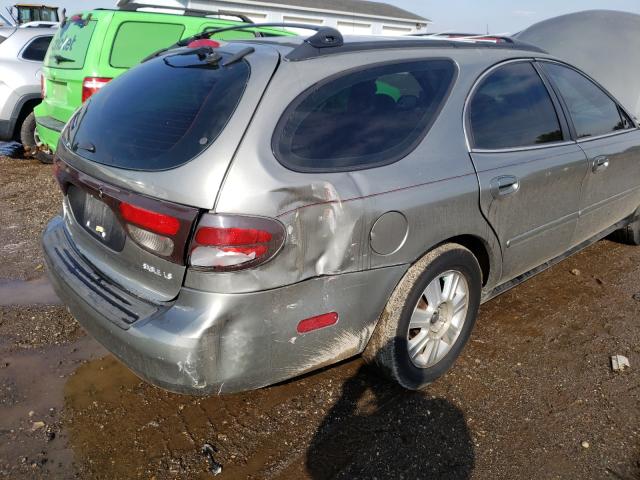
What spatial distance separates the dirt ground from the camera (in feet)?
7.62

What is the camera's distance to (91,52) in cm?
575

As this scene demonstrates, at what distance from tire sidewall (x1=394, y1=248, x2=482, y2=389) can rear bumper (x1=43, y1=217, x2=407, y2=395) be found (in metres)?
0.14

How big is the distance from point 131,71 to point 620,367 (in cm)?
312

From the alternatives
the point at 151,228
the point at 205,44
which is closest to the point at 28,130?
the point at 205,44

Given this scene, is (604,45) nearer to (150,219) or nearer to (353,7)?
(150,219)

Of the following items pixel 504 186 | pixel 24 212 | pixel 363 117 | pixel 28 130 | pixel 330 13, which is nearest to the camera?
pixel 363 117

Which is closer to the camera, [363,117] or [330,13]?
[363,117]

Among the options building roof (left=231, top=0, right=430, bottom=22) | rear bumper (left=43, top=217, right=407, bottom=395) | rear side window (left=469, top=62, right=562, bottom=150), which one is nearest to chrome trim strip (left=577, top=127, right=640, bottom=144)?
rear side window (left=469, top=62, right=562, bottom=150)

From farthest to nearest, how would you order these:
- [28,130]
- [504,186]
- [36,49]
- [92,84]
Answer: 1. [36,49]
2. [28,130]
3. [92,84]
4. [504,186]

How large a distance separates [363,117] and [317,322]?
0.92m

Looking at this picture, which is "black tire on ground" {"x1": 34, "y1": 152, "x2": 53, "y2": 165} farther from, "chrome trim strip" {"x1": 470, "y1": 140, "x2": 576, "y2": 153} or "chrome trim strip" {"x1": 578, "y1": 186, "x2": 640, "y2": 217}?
"chrome trim strip" {"x1": 578, "y1": 186, "x2": 640, "y2": 217}

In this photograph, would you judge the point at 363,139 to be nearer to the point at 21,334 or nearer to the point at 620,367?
the point at 620,367

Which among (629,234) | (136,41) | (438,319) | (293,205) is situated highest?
(293,205)

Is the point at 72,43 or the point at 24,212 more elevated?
the point at 72,43
